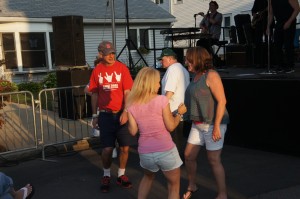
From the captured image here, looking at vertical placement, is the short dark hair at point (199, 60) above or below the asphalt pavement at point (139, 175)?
above

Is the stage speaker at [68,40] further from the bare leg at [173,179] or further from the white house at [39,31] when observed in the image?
the bare leg at [173,179]

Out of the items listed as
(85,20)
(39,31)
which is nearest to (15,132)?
(39,31)

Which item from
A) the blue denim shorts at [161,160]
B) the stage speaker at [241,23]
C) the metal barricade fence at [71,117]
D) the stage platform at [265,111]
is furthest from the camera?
the stage speaker at [241,23]

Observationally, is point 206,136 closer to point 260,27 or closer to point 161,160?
point 161,160

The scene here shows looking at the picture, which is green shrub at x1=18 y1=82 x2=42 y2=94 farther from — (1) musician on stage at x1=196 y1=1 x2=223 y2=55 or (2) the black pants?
(2) the black pants

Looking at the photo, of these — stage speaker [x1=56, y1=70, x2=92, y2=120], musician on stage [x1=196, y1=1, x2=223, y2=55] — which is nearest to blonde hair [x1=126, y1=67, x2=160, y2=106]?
stage speaker [x1=56, y1=70, x2=92, y2=120]

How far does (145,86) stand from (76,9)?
17.6 metres

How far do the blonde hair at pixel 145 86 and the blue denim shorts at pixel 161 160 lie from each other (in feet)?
1.62

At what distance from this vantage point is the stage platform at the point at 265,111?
19.9 feet

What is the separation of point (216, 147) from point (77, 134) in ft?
14.9

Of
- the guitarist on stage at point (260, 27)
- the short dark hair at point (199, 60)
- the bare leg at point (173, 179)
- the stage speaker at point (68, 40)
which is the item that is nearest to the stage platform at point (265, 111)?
the short dark hair at point (199, 60)

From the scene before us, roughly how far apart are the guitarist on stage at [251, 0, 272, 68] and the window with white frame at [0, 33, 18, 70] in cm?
1150

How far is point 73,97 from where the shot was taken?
922cm

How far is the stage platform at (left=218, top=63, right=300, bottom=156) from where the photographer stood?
19.9ft
